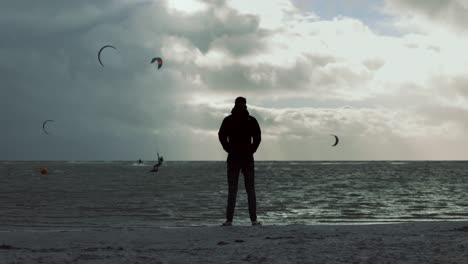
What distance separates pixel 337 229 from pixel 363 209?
33.6ft

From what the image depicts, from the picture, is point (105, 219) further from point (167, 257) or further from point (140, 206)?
point (167, 257)

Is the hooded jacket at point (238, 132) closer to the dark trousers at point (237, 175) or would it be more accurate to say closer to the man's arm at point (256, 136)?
the man's arm at point (256, 136)

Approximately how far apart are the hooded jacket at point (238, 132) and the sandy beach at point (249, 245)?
4.32 feet

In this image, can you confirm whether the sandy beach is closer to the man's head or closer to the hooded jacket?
the hooded jacket

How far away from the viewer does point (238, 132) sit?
859 centimetres

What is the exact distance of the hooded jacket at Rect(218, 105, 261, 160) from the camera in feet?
28.1

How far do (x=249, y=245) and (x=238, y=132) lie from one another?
9.21 ft

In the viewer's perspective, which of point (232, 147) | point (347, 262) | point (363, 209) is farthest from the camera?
point (363, 209)

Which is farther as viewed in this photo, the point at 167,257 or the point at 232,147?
the point at 232,147

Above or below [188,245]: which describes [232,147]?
above

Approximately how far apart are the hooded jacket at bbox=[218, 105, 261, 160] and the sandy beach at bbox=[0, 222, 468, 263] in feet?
4.32

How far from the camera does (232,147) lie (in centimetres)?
861

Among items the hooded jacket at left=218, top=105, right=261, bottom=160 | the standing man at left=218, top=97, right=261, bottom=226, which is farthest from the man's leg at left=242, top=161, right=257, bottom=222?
the hooded jacket at left=218, top=105, right=261, bottom=160

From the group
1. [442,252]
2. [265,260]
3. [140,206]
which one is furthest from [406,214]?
[265,260]
